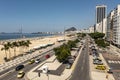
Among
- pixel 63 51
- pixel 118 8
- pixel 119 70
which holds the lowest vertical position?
pixel 119 70

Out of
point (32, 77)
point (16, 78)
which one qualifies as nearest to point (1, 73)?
point (16, 78)

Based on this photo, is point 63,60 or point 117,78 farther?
point 63,60

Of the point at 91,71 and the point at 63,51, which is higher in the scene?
the point at 63,51

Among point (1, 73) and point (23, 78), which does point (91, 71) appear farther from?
point (1, 73)

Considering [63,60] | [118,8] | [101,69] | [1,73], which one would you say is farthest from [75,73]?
[118,8]

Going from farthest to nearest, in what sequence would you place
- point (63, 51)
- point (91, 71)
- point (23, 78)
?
point (63, 51), point (91, 71), point (23, 78)

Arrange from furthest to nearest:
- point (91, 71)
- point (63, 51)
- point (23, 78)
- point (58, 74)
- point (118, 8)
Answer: point (118, 8), point (63, 51), point (91, 71), point (58, 74), point (23, 78)

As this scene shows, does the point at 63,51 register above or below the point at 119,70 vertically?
above

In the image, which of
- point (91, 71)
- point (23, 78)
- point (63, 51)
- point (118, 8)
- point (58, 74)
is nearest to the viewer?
point (23, 78)

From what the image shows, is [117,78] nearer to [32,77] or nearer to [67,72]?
[67,72]
